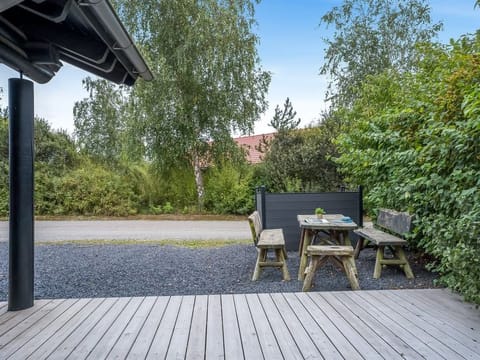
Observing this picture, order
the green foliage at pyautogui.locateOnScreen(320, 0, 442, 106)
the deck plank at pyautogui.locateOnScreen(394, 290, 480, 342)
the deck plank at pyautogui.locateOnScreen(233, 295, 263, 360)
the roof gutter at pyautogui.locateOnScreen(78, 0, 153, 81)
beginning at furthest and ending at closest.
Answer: the green foliage at pyautogui.locateOnScreen(320, 0, 442, 106) < the deck plank at pyautogui.locateOnScreen(394, 290, 480, 342) < the deck plank at pyautogui.locateOnScreen(233, 295, 263, 360) < the roof gutter at pyautogui.locateOnScreen(78, 0, 153, 81)

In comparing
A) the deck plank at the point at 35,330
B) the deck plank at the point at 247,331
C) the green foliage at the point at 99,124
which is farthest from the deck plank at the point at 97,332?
the green foliage at the point at 99,124

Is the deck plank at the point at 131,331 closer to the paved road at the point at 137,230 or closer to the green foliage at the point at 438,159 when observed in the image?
the green foliage at the point at 438,159

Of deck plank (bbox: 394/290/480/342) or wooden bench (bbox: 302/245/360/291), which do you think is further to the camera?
wooden bench (bbox: 302/245/360/291)

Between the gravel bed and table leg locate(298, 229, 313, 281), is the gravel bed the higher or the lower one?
the lower one

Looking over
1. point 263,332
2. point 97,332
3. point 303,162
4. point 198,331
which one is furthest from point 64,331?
point 303,162

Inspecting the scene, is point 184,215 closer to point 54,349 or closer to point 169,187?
Answer: point 169,187

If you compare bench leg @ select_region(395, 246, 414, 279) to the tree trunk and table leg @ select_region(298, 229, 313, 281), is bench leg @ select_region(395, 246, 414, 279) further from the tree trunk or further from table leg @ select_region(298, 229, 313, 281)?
the tree trunk

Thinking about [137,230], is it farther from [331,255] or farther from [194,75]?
[331,255]

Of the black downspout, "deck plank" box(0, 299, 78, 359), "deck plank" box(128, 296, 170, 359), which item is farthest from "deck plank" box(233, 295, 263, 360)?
the black downspout

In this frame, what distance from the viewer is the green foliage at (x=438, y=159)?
8.00ft

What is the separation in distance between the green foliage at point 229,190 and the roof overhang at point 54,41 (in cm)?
758

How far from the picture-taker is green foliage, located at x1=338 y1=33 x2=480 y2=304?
2.44m

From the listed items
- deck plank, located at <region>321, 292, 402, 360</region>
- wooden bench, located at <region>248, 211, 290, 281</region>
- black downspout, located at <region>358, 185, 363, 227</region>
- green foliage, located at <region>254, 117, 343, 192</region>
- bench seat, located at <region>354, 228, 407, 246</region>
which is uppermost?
green foliage, located at <region>254, 117, 343, 192</region>

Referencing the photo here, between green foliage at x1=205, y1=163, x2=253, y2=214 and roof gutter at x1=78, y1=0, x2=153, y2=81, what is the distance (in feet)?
25.1
